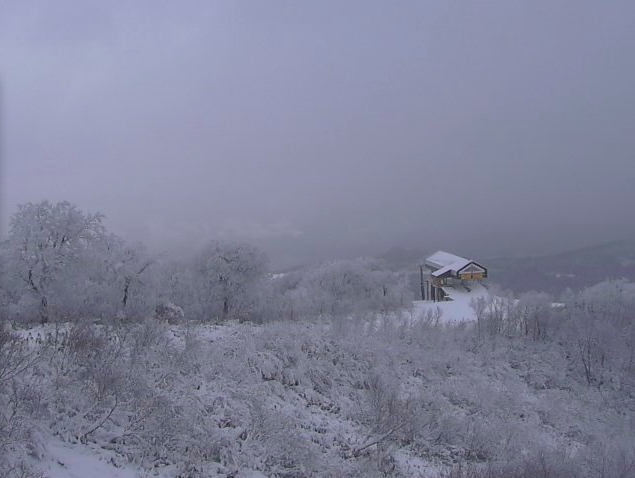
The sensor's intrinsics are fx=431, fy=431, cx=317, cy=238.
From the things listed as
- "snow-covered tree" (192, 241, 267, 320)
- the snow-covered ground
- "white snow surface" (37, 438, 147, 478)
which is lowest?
the snow-covered ground

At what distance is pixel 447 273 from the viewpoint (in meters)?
53.7

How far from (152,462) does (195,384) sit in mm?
3978

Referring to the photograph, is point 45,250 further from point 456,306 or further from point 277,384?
point 456,306

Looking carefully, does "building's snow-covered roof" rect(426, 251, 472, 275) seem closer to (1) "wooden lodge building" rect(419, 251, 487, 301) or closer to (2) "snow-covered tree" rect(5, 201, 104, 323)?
(1) "wooden lodge building" rect(419, 251, 487, 301)

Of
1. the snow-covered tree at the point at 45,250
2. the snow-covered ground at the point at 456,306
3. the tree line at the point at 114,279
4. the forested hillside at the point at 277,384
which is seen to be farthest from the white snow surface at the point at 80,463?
the snow-covered ground at the point at 456,306

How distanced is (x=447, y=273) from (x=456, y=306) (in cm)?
1050

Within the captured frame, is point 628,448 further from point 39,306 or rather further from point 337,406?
point 39,306

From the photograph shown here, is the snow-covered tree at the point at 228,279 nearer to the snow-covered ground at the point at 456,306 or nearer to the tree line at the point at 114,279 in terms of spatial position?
the tree line at the point at 114,279

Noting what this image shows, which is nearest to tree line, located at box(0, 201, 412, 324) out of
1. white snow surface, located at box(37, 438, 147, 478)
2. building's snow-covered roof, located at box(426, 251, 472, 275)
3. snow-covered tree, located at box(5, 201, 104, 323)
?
snow-covered tree, located at box(5, 201, 104, 323)

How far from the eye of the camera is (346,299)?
5262 centimetres

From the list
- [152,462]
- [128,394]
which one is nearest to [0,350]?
[128,394]

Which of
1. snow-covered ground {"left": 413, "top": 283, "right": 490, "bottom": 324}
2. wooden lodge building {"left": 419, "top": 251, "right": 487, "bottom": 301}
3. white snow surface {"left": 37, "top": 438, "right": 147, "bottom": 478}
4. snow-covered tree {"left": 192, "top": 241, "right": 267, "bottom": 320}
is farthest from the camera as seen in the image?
wooden lodge building {"left": 419, "top": 251, "right": 487, "bottom": 301}

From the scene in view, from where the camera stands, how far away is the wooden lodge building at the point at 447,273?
52000mm

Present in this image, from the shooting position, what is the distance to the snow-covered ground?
3789 cm
